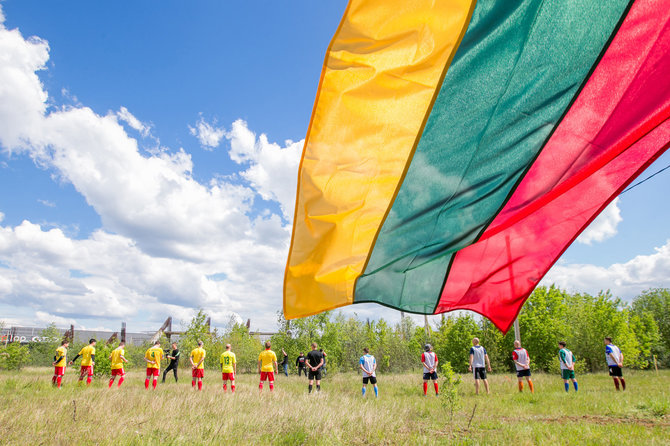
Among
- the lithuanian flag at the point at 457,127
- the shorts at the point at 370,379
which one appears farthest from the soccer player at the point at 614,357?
the lithuanian flag at the point at 457,127

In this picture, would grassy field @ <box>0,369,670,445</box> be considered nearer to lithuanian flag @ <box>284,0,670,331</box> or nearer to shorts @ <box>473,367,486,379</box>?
shorts @ <box>473,367,486,379</box>

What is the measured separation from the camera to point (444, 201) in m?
3.19

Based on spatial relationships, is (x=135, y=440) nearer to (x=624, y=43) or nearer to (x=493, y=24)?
(x=493, y=24)

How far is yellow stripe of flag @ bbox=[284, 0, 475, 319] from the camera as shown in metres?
2.36

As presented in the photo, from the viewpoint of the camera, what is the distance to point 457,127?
9.59 ft

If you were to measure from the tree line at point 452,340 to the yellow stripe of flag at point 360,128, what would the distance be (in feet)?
78.1

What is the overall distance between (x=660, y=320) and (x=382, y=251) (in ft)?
163

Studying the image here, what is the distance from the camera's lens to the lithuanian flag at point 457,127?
2480mm

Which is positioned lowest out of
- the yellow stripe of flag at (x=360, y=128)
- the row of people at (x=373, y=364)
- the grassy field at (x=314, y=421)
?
the grassy field at (x=314, y=421)

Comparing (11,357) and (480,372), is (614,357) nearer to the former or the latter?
(480,372)

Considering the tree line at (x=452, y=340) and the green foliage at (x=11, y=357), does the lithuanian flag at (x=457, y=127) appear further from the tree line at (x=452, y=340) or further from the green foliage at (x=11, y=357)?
the green foliage at (x=11, y=357)

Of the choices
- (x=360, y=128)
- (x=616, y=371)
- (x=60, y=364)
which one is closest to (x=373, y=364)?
(x=616, y=371)

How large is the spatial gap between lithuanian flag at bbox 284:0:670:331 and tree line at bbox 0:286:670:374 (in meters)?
24.0

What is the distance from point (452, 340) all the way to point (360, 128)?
90.2 feet
